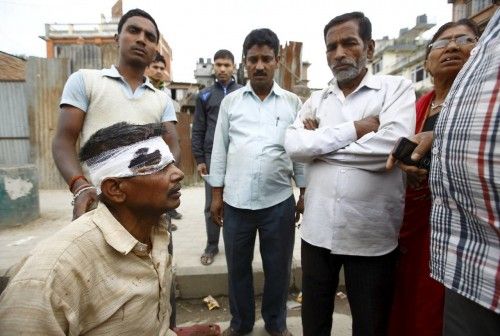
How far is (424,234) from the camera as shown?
189 centimetres

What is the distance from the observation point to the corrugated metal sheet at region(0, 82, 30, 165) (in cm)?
828

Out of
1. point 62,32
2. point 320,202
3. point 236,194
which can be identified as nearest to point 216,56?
point 236,194

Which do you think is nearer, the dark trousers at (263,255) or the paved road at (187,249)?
the dark trousers at (263,255)

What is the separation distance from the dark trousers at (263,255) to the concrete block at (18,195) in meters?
4.55

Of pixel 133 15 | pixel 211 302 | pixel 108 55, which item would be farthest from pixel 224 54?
pixel 108 55

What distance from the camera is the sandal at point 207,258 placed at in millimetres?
3695

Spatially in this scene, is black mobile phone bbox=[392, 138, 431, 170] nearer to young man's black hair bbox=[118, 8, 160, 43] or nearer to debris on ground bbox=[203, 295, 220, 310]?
young man's black hair bbox=[118, 8, 160, 43]

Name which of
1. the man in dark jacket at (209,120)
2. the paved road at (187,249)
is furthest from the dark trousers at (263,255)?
the man in dark jacket at (209,120)

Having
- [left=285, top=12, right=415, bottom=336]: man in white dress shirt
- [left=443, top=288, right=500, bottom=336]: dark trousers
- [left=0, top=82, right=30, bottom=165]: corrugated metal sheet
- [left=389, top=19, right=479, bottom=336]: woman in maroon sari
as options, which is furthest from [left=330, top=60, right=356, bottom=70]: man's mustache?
[left=0, top=82, right=30, bottom=165]: corrugated metal sheet

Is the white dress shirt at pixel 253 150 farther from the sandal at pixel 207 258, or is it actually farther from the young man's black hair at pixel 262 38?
the sandal at pixel 207 258

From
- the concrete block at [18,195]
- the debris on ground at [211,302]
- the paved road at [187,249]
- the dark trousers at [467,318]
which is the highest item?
the dark trousers at [467,318]

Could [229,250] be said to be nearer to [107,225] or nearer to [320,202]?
[320,202]

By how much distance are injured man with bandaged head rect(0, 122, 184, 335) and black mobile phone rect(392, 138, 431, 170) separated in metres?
1.00

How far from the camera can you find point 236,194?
8.20ft
